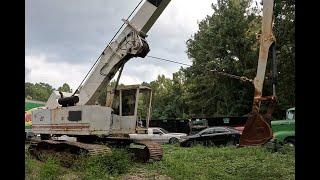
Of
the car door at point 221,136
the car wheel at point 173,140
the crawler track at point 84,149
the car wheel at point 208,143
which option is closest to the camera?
the crawler track at point 84,149

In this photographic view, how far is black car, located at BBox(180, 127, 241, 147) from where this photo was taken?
20250 millimetres

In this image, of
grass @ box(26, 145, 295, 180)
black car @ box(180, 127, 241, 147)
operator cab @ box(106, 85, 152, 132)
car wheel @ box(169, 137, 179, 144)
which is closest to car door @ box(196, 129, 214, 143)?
black car @ box(180, 127, 241, 147)

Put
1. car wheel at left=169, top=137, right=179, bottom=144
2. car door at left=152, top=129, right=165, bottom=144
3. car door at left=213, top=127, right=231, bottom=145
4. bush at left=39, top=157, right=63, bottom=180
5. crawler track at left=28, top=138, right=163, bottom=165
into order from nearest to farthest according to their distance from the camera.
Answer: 1. bush at left=39, top=157, right=63, bottom=180
2. crawler track at left=28, top=138, right=163, bottom=165
3. car door at left=213, top=127, right=231, bottom=145
4. car wheel at left=169, top=137, right=179, bottom=144
5. car door at left=152, top=129, right=165, bottom=144

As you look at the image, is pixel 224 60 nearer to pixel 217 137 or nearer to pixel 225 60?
pixel 225 60

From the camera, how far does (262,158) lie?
12898 mm

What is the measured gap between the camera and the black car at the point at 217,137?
2025 cm

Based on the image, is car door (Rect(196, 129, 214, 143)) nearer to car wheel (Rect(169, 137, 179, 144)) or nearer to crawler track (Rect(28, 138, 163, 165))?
car wheel (Rect(169, 137, 179, 144))

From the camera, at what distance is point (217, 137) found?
67.5 ft

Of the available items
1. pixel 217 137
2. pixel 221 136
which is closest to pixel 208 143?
pixel 217 137

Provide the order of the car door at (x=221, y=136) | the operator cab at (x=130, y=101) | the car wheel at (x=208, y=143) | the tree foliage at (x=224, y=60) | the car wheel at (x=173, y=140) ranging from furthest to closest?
the tree foliage at (x=224, y=60), the car wheel at (x=173, y=140), the car door at (x=221, y=136), the car wheel at (x=208, y=143), the operator cab at (x=130, y=101)

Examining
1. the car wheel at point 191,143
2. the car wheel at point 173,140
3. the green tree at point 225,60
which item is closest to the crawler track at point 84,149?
the car wheel at point 191,143

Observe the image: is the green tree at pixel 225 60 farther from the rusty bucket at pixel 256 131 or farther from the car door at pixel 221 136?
the rusty bucket at pixel 256 131
